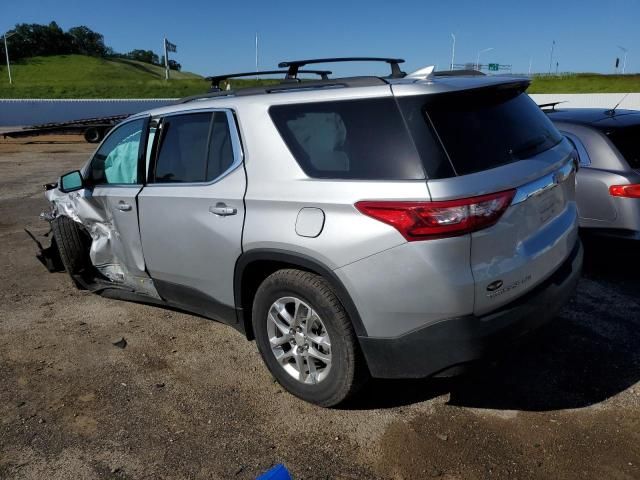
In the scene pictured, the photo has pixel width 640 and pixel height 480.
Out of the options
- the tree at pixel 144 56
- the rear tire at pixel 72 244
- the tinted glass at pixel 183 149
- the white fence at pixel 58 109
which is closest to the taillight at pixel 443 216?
the tinted glass at pixel 183 149

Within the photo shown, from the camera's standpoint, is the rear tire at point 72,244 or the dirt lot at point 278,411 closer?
the dirt lot at point 278,411

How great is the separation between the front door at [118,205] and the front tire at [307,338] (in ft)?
4.30

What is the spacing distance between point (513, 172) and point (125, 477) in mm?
2416

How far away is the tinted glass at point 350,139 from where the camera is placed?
2572mm

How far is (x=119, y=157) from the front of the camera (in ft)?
14.6

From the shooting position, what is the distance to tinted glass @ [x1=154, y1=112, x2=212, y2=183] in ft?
11.6

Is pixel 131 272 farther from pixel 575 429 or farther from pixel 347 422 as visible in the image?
pixel 575 429

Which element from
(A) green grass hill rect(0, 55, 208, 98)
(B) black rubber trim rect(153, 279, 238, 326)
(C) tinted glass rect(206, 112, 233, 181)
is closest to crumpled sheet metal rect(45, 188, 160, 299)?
(B) black rubber trim rect(153, 279, 238, 326)

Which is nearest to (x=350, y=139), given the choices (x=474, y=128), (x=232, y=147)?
(x=474, y=128)

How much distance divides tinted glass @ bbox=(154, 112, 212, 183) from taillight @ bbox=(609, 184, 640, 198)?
327 centimetres

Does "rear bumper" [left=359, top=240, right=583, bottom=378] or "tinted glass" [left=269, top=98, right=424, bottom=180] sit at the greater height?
"tinted glass" [left=269, top=98, right=424, bottom=180]

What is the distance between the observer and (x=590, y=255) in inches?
194

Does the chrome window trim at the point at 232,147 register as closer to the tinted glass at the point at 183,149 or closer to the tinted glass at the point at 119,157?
the tinted glass at the point at 183,149

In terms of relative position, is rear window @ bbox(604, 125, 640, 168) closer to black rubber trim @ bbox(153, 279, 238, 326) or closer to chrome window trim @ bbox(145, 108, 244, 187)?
chrome window trim @ bbox(145, 108, 244, 187)
